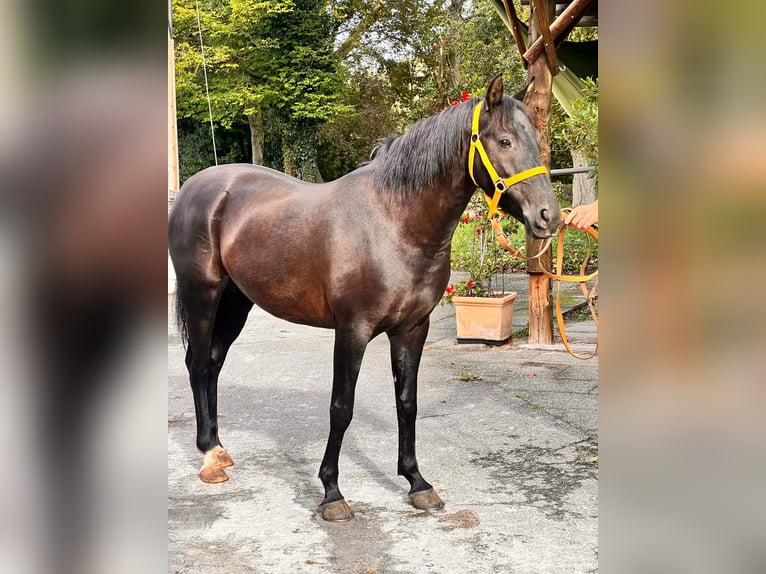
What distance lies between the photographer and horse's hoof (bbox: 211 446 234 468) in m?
3.56

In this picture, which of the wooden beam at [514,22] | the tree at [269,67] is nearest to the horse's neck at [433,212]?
the wooden beam at [514,22]

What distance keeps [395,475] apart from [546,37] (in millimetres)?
3825

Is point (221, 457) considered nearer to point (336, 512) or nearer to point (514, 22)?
point (336, 512)

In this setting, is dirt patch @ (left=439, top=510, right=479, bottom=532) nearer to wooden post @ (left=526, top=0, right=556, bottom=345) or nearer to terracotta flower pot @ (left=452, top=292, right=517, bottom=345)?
wooden post @ (left=526, top=0, right=556, bottom=345)

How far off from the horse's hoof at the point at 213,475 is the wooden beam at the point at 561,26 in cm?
412

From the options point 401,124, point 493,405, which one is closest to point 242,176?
point 493,405

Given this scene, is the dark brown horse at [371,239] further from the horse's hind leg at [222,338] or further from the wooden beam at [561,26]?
the wooden beam at [561,26]

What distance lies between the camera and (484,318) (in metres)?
6.77

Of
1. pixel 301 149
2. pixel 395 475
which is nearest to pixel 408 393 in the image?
pixel 395 475

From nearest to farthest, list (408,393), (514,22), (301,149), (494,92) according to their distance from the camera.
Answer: (494,92)
(408,393)
(514,22)
(301,149)

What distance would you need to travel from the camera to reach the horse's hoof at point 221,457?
3.56 meters

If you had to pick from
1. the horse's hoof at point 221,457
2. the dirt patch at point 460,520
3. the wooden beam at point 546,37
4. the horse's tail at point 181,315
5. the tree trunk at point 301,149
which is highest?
the tree trunk at point 301,149

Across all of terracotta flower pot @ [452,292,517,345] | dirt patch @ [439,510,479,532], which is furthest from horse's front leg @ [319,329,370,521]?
terracotta flower pot @ [452,292,517,345]
